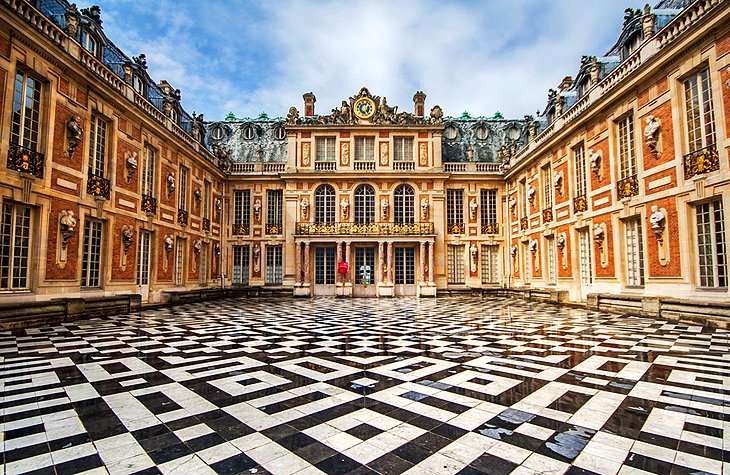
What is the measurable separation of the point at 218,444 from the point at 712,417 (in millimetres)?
4338

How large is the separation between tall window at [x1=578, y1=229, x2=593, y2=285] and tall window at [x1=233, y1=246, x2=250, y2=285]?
18.6 m

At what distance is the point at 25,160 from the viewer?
400 inches

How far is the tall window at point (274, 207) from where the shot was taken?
84.4 feet

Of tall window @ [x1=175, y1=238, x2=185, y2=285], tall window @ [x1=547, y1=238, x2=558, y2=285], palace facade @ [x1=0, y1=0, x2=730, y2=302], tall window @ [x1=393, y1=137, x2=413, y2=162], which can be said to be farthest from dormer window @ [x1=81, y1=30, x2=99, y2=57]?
tall window @ [x1=547, y1=238, x2=558, y2=285]

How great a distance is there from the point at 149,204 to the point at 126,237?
2144 millimetres

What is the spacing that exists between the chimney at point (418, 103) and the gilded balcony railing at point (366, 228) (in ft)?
26.1

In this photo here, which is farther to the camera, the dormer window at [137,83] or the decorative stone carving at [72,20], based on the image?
the dormer window at [137,83]

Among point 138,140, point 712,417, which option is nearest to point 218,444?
point 712,417

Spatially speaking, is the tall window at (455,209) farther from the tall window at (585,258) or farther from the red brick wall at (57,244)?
the red brick wall at (57,244)

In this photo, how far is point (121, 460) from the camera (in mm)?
2861

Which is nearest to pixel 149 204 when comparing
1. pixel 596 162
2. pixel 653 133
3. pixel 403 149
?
pixel 403 149

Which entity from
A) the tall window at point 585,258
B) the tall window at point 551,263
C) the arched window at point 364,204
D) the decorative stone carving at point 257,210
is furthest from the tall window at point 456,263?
the decorative stone carving at point 257,210

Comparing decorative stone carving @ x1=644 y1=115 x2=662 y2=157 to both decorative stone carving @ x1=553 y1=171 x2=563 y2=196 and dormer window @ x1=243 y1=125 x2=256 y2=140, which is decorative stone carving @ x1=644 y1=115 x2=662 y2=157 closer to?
decorative stone carving @ x1=553 y1=171 x2=563 y2=196

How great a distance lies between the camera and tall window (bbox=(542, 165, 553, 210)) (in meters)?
18.8
